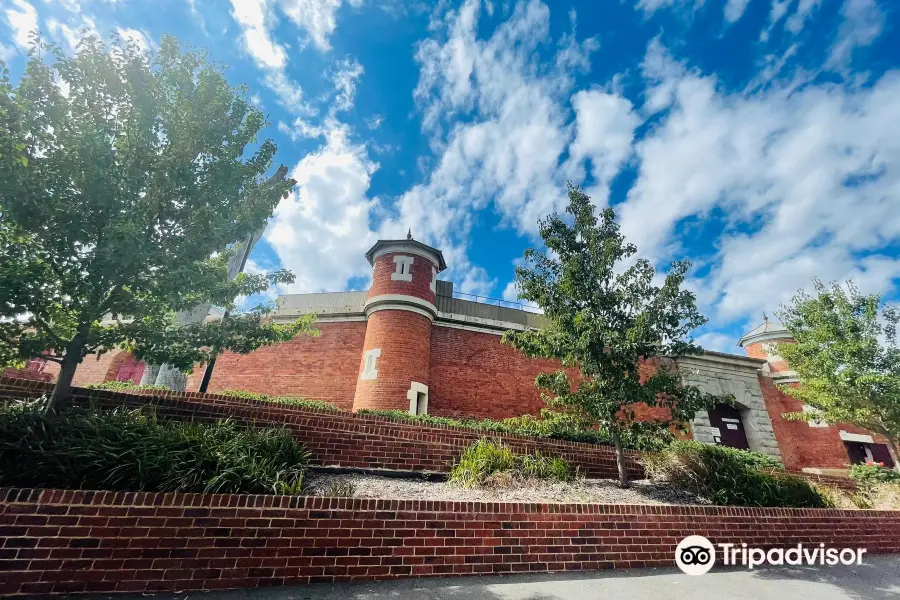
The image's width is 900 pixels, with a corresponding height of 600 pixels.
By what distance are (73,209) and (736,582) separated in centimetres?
909

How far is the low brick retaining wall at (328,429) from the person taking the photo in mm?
5430

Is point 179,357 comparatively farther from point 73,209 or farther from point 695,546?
point 695,546

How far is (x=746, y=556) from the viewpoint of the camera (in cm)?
550

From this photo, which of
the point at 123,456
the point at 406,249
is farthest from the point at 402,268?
the point at 123,456

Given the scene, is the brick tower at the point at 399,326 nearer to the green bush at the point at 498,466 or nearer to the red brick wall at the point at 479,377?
the red brick wall at the point at 479,377

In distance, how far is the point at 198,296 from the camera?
6035 millimetres

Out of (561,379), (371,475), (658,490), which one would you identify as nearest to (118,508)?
(371,475)

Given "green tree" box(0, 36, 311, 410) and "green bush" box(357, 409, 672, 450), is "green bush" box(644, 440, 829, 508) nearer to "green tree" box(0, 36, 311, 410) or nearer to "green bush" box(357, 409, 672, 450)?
"green bush" box(357, 409, 672, 450)

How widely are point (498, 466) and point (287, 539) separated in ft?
12.0

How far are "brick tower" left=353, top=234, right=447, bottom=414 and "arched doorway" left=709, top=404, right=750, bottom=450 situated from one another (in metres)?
11.6

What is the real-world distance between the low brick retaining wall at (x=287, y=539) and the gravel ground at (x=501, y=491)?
0.82 m

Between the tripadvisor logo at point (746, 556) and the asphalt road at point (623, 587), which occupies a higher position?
the tripadvisor logo at point (746, 556)

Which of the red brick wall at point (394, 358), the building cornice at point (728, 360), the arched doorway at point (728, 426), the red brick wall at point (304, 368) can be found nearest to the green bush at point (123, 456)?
the red brick wall at point (394, 358)

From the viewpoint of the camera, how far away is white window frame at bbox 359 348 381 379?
39.2ft
